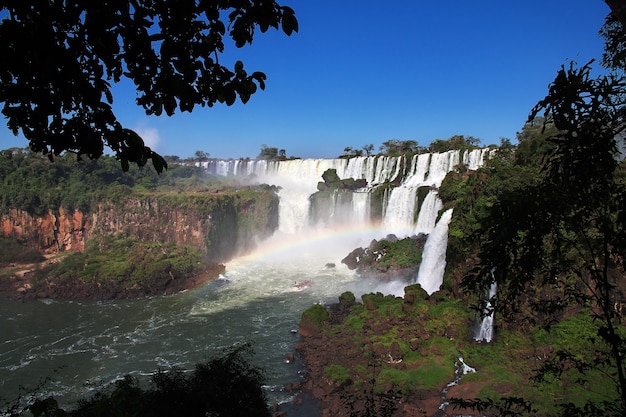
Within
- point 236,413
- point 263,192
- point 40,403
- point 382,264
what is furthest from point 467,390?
point 263,192

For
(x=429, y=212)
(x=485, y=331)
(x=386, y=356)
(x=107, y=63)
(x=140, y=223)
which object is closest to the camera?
(x=107, y=63)

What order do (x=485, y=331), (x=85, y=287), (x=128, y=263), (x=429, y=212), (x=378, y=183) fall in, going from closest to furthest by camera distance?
(x=485, y=331) < (x=85, y=287) < (x=429, y=212) < (x=128, y=263) < (x=378, y=183)

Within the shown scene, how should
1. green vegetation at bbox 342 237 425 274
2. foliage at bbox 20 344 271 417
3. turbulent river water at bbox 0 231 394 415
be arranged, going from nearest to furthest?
foliage at bbox 20 344 271 417 → turbulent river water at bbox 0 231 394 415 → green vegetation at bbox 342 237 425 274

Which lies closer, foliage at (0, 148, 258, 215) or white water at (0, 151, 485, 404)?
white water at (0, 151, 485, 404)

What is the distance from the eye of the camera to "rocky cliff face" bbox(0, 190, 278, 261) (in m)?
30.1

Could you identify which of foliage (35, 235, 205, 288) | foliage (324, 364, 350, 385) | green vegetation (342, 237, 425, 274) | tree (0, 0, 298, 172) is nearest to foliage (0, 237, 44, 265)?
Result: foliage (35, 235, 205, 288)

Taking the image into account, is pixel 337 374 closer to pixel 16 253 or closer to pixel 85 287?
pixel 85 287

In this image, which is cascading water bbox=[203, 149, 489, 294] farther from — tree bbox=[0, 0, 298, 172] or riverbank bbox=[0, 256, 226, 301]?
tree bbox=[0, 0, 298, 172]

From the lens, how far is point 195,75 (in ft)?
7.88

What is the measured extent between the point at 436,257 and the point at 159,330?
523 inches

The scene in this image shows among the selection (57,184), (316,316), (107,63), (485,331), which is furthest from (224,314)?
(57,184)

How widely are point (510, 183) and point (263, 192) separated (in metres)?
24.3

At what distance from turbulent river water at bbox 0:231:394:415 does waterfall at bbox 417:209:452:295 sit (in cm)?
413

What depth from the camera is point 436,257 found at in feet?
59.6
